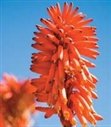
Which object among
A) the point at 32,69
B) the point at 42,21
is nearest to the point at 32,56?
the point at 32,69

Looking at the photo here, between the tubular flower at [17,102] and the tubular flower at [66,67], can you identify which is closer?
the tubular flower at [17,102]

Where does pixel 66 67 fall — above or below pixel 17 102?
above

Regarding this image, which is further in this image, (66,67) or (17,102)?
(66,67)

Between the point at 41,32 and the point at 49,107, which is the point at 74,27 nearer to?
the point at 41,32

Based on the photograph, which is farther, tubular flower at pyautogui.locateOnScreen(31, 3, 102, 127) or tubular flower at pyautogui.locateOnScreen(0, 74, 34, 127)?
tubular flower at pyautogui.locateOnScreen(31, 3, 102, 127)
